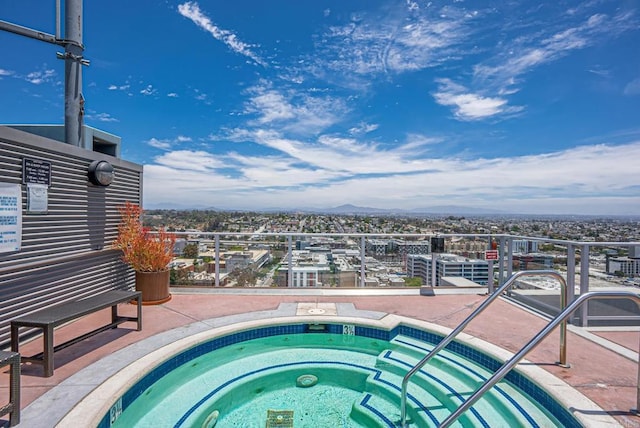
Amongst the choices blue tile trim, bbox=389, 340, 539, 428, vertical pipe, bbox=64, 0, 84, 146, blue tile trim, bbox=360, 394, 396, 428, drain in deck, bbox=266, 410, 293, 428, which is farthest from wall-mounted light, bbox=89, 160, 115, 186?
blue tile trim, bbox=389, 340, 539, 428

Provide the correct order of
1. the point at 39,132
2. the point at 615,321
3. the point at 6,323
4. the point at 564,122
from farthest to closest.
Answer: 1. the point at 564,122
2. the point at 39,132
3. the point at 615,321
4. the point at 6,323

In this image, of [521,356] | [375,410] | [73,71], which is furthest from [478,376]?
[73,71]

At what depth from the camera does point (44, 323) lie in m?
2.58

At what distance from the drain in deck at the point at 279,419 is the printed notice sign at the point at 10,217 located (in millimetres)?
3148

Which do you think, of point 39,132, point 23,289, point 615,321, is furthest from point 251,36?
point 615,321

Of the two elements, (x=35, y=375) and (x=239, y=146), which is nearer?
(x=35, y=375)

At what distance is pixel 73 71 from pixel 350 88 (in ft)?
30.8

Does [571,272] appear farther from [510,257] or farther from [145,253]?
[145,253]

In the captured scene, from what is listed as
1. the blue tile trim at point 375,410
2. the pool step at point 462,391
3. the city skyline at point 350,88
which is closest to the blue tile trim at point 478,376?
the pool step at point 462,391

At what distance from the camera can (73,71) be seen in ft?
14.8

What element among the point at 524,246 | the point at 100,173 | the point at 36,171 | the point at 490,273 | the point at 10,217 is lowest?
the point at 490,273

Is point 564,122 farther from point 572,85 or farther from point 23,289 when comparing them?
point 23,289

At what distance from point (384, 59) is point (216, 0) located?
5.19m

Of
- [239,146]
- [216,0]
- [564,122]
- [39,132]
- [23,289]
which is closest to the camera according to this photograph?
[23,289]
